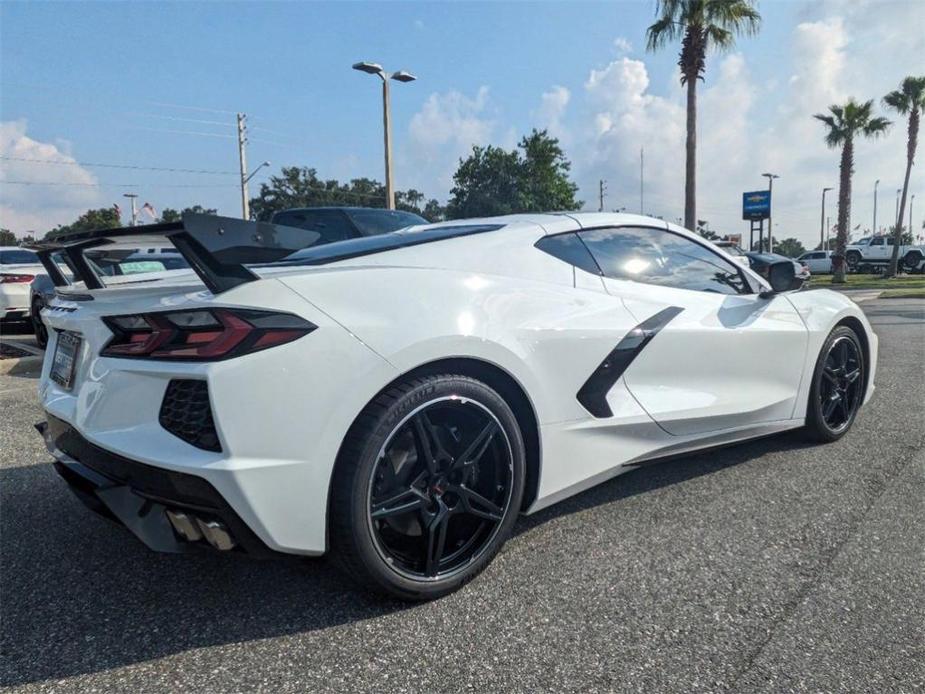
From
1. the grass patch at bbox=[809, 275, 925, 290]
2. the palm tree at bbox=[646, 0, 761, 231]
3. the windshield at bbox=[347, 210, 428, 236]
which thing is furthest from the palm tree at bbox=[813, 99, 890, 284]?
the windshield at bbox=[347, 210, 428, 236]

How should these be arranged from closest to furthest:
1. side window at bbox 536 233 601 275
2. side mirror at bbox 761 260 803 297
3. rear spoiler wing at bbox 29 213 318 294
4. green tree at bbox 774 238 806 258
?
rear spoiler wing at bbox 29 213 318 294 < side window at bbox 536 233 601 275 < side mirror at bbox 761 260 803 297 < green tree at bbox 774 238 806 258

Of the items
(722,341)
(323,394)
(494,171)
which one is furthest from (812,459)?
(494,171)

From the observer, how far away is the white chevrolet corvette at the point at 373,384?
1.85 meters

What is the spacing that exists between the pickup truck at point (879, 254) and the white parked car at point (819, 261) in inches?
45.6

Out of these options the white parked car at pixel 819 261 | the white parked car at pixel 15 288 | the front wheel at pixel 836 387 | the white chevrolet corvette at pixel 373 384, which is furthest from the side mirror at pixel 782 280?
the white parked car at pixel 819 261

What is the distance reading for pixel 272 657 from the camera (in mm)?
1872

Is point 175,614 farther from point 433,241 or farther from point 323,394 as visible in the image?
point 433,241

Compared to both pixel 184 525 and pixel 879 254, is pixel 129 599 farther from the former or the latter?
pixel 879 254

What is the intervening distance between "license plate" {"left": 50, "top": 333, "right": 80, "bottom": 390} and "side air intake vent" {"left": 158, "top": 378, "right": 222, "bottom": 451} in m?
0.58

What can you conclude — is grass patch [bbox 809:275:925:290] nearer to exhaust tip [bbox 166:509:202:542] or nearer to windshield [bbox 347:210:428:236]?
windshield [bbox 347:210:428:236]

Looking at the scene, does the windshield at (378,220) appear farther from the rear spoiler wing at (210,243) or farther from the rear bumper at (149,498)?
the rear bumper at (149,498)

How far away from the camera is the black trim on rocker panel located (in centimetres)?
256

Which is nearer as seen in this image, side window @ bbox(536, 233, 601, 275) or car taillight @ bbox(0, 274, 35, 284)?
side window @ bbox(536, 233, 601, 275)

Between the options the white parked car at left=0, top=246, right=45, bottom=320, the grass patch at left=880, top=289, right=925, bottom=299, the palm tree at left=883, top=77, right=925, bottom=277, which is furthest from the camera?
the palm tree at left=883, top=77, right=925, bottom=277
